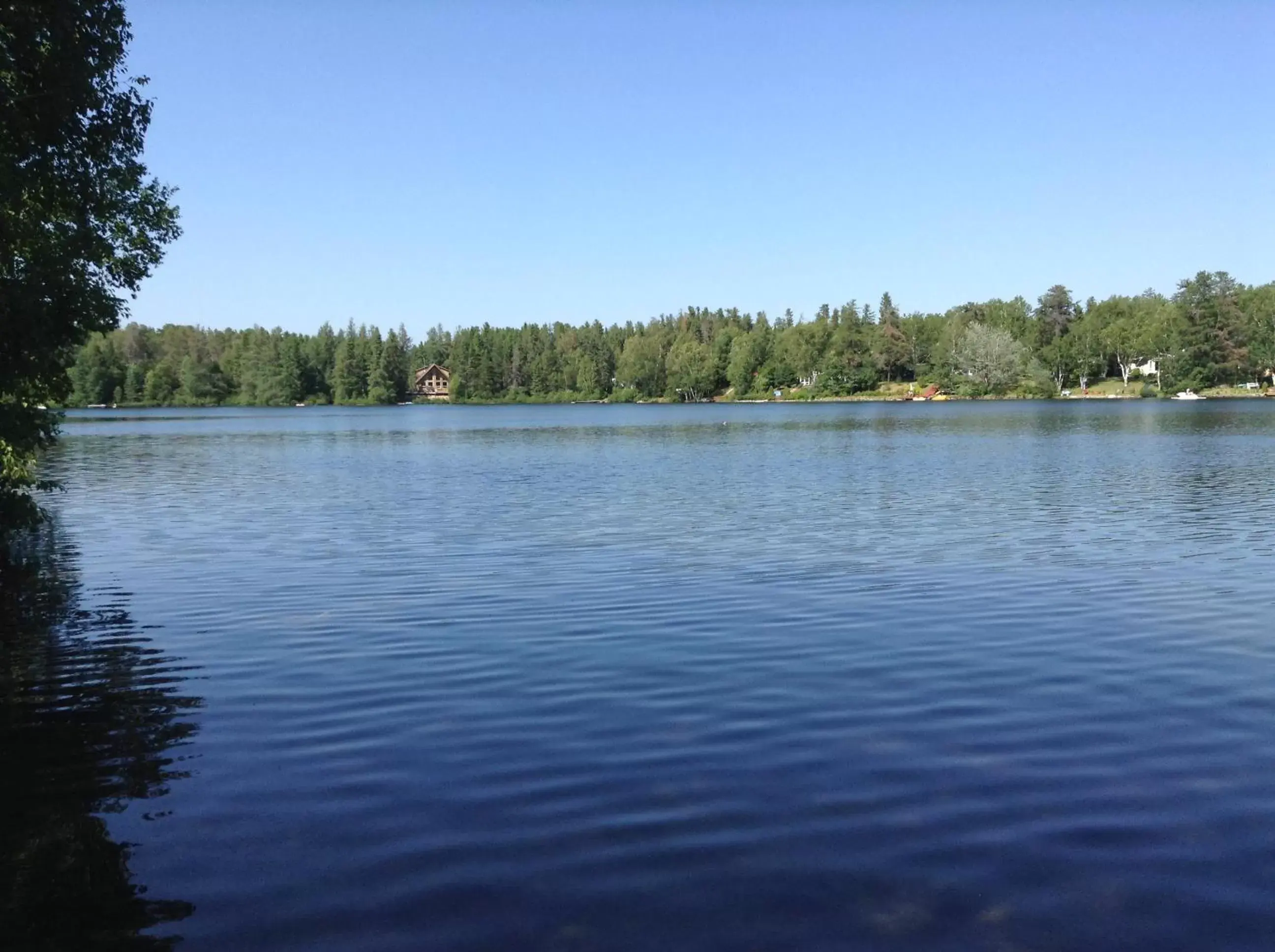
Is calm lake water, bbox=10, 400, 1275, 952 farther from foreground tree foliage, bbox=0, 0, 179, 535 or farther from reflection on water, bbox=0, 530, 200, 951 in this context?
Answer: foreground tree foliage, bbox=0, 0, 179, 535

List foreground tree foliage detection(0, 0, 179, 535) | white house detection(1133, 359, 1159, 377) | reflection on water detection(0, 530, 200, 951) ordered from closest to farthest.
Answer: reflection on water detection(0, 530, 200, 951) → foreground tree foliage detection(0, 0, 179, 535) → white house detection(1133, 359, 1159, 377)

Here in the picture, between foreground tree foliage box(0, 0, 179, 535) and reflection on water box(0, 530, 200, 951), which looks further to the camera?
foreground tree foliage box(0, 0, 179, 535)

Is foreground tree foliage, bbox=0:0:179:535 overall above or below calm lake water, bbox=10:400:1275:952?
above

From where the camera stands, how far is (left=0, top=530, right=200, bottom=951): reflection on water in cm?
680

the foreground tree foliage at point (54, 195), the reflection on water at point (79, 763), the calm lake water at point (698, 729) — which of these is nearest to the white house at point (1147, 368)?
the calm lake water at point (698, 729)

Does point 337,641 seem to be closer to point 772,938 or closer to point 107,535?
point 772,938

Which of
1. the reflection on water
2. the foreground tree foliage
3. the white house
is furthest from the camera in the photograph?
the white house

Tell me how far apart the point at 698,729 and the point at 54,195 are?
17857 millimetres

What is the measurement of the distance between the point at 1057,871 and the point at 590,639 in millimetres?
8303

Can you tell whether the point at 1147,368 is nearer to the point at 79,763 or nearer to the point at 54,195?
the point at 54,195

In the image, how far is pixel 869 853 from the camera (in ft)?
24.8

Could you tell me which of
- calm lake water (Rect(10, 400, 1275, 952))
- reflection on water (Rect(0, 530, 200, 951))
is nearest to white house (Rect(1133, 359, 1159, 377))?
calm lake water (Rect(10, 400, 1275, 952))

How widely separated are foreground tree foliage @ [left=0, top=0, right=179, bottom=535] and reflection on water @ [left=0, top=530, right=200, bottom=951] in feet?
14.8

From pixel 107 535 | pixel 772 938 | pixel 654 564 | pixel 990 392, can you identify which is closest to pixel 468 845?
pixel 772 938
